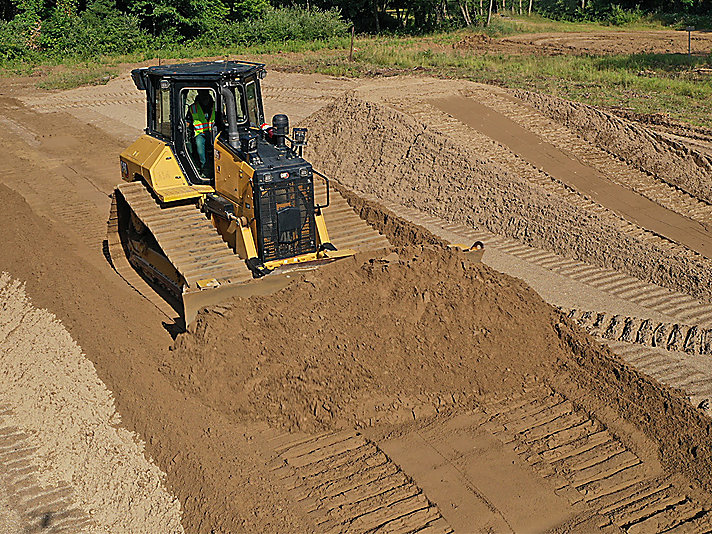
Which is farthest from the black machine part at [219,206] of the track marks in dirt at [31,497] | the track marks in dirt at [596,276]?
the track marks in dirt at [596,276]

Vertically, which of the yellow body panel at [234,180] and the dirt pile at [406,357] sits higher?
the yellow body panel at [234,180]

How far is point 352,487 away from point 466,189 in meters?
7.79

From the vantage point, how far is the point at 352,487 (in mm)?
6023

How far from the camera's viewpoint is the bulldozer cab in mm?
8648

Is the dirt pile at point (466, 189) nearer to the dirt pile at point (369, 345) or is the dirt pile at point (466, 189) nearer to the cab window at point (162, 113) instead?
the dirt pile at point (369, 345)

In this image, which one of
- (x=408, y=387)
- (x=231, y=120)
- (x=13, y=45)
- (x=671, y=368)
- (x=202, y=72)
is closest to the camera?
(x=408, y=387)

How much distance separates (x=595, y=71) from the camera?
2353 centimetres

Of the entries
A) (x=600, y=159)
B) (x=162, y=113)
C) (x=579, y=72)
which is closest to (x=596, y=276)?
(x=600, y=159)

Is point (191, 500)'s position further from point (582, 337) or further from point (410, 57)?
point (410, 57)

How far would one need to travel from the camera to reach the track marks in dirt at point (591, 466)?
18.8 ft

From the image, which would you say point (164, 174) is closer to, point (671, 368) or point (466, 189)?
point (466, 189)

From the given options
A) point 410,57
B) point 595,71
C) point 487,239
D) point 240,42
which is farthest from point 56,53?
point 487,239

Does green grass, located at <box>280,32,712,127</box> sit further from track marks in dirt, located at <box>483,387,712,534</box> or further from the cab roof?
track marks in dirt, located at <box>483,387,712,534</box>

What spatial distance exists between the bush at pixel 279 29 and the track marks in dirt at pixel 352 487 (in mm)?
27804
